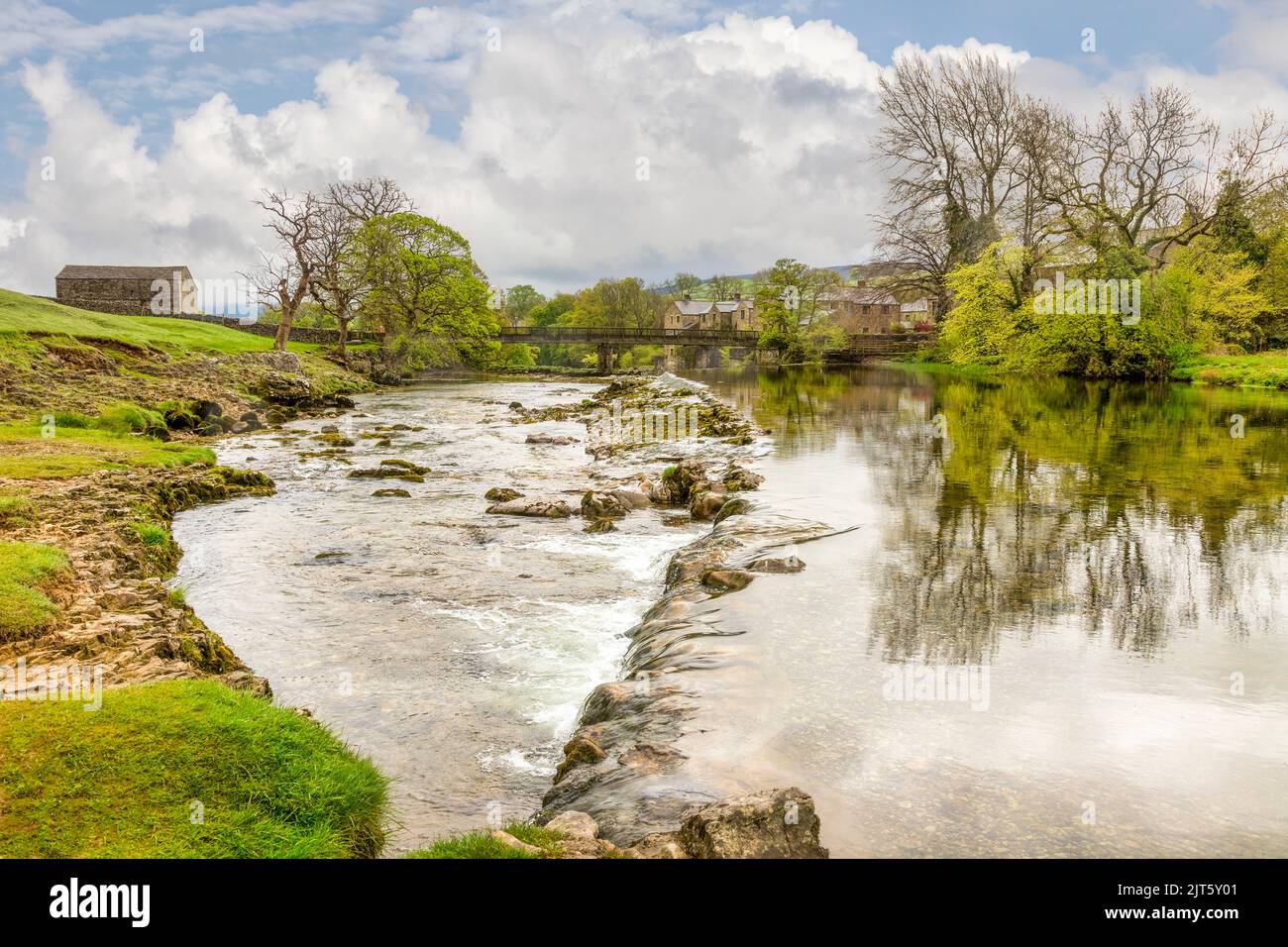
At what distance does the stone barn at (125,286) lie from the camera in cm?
8506

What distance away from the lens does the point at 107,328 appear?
138 feet

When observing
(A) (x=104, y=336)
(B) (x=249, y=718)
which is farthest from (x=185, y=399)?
(B) (x=249, y=718)

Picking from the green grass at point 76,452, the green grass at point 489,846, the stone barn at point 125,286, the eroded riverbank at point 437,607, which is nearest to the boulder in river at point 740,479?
the eroded riverbank at point 437,607

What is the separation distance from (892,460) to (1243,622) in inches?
468

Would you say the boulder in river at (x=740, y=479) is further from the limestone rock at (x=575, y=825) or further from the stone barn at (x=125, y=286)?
the stone barn at (x=125, y=286)

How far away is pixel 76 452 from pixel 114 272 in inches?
3289

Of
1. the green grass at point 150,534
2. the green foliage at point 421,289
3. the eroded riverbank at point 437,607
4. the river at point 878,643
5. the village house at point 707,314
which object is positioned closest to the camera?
the river at point 878,643

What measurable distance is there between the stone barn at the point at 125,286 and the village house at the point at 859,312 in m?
76.3

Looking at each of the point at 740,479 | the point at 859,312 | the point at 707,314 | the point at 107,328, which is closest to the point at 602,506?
the point at 740,479

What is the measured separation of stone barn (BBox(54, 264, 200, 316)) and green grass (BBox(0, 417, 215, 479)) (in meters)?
70.3

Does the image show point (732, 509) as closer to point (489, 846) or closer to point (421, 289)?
point (489, 846)

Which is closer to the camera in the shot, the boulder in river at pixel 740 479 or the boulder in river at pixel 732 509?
the boulder in river at pixel 732 509

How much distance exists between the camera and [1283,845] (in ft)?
16.2

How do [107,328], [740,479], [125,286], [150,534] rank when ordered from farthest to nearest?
[125,286]
[107,328]
[740,479]
[150,534]
